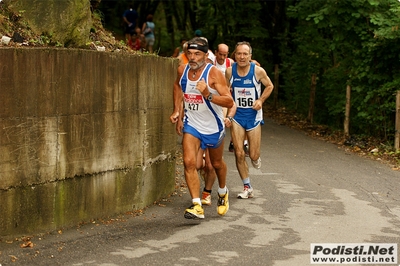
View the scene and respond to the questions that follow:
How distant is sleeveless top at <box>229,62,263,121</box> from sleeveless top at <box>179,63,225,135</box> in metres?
1.76

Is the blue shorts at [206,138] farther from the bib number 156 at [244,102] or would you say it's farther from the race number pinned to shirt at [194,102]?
the bib number 156 at [244,102]

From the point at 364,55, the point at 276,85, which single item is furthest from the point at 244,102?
the point at 276,85

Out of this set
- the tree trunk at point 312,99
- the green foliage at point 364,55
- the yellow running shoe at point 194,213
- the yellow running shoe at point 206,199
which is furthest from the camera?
the tree trunk at point 312,99

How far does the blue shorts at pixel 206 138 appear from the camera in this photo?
930cm

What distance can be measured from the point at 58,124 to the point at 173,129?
111 inches

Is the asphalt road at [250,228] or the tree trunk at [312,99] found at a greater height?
the tree trunk at [312,99]

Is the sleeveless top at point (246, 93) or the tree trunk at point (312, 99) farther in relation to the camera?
the tree trunk at point (312, 99)

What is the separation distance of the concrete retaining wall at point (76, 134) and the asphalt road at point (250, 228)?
0.89ft

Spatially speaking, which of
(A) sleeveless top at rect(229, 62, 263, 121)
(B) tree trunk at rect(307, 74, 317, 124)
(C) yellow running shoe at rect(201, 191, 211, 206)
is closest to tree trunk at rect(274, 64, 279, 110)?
A: (B) tree trunk at rect(307, 74, 317, 124)

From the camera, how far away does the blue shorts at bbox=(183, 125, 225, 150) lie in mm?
9305

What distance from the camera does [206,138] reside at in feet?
30.7

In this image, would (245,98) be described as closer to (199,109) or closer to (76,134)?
(199,109)

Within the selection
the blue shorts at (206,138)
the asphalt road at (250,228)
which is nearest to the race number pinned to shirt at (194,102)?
the blue shorts at (206,138)

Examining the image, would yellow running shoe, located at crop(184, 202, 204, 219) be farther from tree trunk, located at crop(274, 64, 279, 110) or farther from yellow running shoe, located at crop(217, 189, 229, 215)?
tree trunk, located at crop(274, 64, 279, 110)
